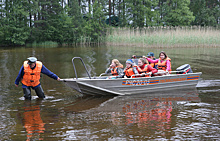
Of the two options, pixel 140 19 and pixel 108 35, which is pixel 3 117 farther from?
pixel 140 19

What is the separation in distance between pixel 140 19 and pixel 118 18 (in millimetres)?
4804

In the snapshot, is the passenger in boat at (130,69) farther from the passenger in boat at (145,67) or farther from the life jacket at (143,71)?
the passenger in boat at (145,67)

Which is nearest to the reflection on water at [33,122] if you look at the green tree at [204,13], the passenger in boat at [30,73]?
the passenger in boat at [30,73]

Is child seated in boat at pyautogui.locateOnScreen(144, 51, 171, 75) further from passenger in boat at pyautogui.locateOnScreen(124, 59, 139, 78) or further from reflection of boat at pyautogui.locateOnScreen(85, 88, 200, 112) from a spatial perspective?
passenger in boat at pyautogui.locateOnScreen(124, 59, 139, 78)

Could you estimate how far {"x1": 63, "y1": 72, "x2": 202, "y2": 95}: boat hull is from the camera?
9047 millimetres

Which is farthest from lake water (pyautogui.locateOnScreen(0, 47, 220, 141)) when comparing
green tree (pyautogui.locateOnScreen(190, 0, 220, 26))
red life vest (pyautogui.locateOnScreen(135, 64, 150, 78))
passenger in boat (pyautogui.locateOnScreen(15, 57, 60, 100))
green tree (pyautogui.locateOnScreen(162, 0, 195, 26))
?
green tree (pyautogui.locateOnScreen(190, 0, 220, 26))

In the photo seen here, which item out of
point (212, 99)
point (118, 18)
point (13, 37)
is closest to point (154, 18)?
point (118, 18)

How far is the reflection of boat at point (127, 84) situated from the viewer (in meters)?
9.03

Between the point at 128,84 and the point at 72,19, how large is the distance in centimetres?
3193

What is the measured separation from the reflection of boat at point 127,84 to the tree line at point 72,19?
27169mm

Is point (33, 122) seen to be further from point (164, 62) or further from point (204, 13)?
point (204, 13)

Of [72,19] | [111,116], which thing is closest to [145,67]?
[111,116]

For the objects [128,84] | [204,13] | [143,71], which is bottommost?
[128,84]

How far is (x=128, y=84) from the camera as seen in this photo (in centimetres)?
957
